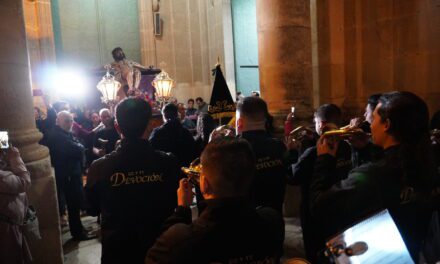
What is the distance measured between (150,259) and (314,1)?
7.09m

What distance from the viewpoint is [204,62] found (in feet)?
46.6

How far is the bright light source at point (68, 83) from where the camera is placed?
11.3 metres

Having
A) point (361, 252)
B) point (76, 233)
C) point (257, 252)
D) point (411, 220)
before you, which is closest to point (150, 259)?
point (257, 252)

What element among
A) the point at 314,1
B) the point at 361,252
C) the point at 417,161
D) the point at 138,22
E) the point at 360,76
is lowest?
the point at 361,252

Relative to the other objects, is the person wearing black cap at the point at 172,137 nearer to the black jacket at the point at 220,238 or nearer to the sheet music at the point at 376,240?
the black jacket at the point at 220,238

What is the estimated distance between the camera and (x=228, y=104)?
5.33m

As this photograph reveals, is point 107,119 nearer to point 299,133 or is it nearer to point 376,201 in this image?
point 299,133

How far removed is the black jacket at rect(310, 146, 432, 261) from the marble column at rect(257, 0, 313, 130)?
13.7 feet

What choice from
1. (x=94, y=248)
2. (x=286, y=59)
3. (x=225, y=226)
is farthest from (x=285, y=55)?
(x=225, y=226)

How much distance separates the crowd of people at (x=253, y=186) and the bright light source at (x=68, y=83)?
873cm

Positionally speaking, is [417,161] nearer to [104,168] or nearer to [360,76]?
[104,168]

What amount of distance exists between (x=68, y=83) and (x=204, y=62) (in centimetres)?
479

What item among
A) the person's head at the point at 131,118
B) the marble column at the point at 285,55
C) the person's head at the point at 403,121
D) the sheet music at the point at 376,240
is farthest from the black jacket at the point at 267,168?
the marble column at the point at 285,55

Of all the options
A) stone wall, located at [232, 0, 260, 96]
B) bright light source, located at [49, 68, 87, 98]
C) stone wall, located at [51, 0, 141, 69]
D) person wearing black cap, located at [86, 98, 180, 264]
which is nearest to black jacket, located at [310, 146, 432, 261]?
person wearing black cap, located at [86, 98, 180, 264]
